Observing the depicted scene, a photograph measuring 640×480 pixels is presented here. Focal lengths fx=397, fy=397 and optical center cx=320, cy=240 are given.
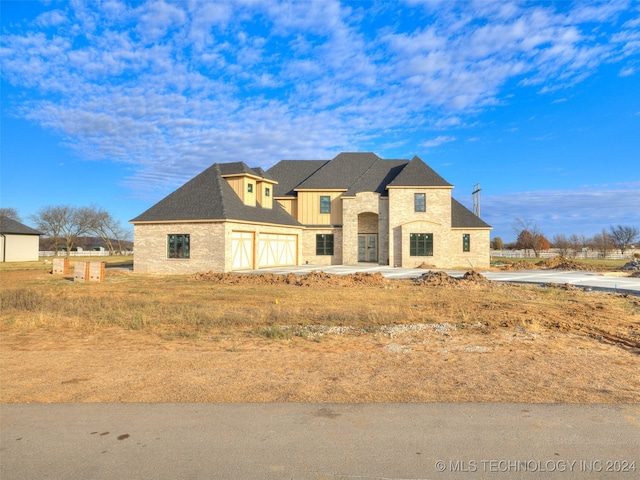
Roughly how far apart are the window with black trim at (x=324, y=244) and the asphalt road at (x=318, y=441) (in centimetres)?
2985

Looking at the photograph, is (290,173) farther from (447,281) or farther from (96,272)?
(447,281)

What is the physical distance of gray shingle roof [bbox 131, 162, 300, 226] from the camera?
25.8 metres

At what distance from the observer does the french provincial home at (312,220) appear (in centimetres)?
2592

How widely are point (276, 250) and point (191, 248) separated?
703 cm

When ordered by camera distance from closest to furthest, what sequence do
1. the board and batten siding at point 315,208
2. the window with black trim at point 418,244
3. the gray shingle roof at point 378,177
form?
the window with black trim at point 418,244 → the gray shingle roof at point 378,177 → the board and batten siding at point 315,208

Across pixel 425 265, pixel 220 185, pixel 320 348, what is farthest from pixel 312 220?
pixel 320 348

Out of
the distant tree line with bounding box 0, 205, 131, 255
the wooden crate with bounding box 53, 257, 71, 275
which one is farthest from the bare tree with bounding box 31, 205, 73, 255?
the wooden crate with bounding box 53, 257, 71, 275

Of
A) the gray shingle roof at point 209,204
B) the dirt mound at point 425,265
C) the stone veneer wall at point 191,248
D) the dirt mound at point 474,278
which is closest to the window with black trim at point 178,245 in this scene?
the stone veneer wall at point 191,248

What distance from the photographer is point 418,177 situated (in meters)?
32.2

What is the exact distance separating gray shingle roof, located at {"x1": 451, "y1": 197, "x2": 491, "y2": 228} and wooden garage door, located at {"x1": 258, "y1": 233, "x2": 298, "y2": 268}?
13.8 m

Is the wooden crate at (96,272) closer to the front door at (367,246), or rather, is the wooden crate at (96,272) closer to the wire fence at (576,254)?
the front door at (367,246)

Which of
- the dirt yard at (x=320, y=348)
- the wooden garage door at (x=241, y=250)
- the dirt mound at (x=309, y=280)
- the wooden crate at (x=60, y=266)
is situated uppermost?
the wooden garage door at (x=241, y=250)

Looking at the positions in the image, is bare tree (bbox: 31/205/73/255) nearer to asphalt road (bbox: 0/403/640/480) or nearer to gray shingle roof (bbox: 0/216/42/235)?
gray shingle roof (bbox: 0/216/42/235)

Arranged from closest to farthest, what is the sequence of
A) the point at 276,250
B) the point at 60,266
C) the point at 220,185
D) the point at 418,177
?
1. the point at 60,266
2. the point at 220,185
3. the point at 276,250
4. the point at 418,177
